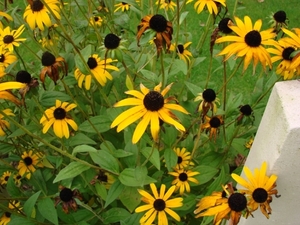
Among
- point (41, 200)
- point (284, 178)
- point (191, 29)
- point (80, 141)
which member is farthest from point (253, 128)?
point (191, 29)

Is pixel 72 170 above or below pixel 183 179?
above

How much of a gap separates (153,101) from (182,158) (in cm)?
61

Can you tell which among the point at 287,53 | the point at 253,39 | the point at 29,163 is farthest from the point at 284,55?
the point at 29,163

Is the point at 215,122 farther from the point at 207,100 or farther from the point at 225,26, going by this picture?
the point at 225,26

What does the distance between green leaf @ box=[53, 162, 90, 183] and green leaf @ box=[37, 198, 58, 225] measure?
0.19 meters

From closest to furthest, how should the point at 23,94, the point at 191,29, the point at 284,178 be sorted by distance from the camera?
the point at 284,178
the point at 23,94
the point at 191,29

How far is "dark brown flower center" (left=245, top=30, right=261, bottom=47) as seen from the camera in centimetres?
125

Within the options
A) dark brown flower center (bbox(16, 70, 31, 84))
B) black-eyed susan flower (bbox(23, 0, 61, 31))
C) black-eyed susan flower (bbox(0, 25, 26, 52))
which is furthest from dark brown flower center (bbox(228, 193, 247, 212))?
black-eyed susan flower (bbox(0, 25, 26, 52))

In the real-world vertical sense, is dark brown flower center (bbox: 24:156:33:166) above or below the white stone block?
below

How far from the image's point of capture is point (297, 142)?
96cm

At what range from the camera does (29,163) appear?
167 cm

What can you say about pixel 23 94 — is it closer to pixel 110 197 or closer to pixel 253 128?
pixel 110 197

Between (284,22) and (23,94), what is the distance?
1039mm

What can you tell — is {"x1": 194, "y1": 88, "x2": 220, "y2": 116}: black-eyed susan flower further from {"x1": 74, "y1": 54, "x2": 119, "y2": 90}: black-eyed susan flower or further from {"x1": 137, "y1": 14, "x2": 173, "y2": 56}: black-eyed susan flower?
{"x1": 74, "y1": 54, "x2": 119, "y2": 90}: black-eyed susan flower
